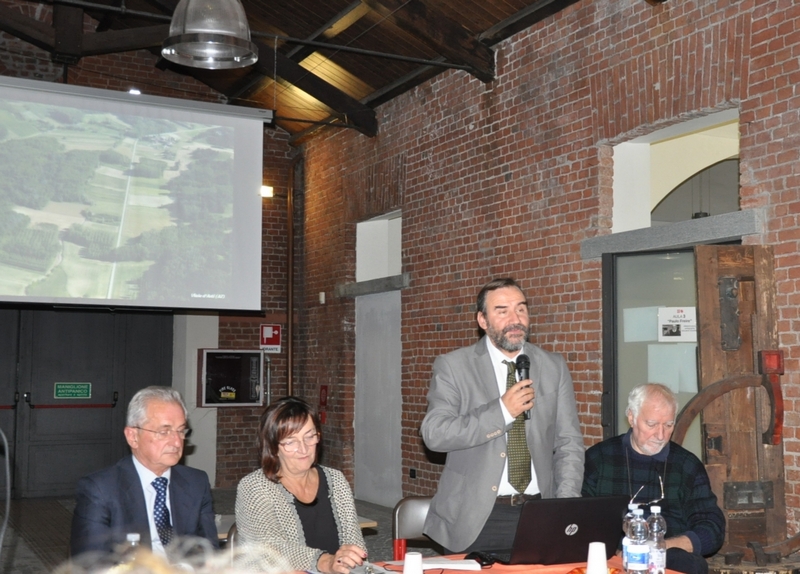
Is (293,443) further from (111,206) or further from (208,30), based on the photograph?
(111,206)

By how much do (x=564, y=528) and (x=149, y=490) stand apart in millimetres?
1411

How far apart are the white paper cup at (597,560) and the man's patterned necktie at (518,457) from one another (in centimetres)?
85

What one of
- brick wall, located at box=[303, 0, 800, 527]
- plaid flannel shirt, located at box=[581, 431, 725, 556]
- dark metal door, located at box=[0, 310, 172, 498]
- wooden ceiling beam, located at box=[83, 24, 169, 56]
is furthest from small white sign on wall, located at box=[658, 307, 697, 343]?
dark metal door, located at box=[0, 310, 172, 498]

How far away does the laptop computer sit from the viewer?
8.24 ft

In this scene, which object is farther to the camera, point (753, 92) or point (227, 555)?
point (753, 92)

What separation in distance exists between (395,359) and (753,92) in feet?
15.9

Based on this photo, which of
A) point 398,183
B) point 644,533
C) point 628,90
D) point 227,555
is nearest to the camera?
point 227,555

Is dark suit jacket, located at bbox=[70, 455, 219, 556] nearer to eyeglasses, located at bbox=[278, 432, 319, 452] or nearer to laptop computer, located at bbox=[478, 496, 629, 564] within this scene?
eyeglasses, located at bbox=[278, 432, 319, 452]

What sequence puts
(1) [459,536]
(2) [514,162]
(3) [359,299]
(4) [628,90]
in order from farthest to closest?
(3) [359,299], (2) [514,162], (4) [628,90], (1) [459,536]

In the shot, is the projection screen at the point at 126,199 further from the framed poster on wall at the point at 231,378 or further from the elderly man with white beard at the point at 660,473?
the elderly man with white beard at the point at 660,473

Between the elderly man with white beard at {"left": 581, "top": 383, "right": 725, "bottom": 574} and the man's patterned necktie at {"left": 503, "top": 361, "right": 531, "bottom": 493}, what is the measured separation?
482 millimetres

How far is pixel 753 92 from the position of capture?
4.98 m

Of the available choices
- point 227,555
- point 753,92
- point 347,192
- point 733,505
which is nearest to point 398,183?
point 347,192

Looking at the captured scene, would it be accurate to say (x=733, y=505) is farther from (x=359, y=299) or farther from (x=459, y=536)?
(x=359, y=299)
